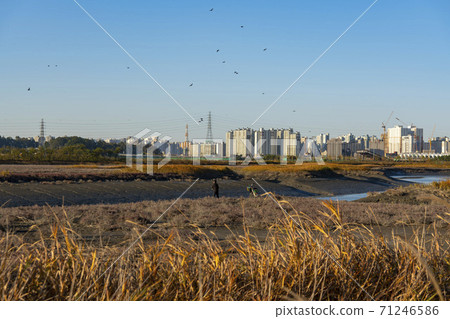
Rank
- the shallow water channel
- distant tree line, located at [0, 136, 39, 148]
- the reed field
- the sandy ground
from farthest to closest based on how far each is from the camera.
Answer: distant tree line, located at [0, 136, 39, 148]
the shallow water channel
the sandy ground
the reed field

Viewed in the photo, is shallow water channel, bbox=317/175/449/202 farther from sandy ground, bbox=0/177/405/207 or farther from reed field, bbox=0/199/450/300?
reed field, bbox=0/199/450/300

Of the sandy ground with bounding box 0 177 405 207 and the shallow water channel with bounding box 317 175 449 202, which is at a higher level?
the sandy ground with bounding box 0 177 405 207

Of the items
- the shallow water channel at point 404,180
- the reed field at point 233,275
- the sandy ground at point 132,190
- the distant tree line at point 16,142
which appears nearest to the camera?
the reed field at point 233,275

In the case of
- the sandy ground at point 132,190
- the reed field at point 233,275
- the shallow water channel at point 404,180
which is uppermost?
the reed field at point 233,275

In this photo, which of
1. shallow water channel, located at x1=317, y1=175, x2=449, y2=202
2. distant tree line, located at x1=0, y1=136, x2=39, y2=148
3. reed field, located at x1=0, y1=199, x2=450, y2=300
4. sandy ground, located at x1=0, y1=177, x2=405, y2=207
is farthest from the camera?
distant tree line, located at x1=0, y1=136, x2=39, y2=148

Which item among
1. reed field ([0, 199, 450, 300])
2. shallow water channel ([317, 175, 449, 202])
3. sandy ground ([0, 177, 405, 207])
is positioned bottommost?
shallow water channel ([317, 175, 449, 202])

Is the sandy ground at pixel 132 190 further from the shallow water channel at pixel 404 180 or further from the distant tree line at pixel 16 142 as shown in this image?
the distant tree line at pixel 16 142

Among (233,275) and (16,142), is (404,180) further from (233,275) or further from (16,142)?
(16,142)

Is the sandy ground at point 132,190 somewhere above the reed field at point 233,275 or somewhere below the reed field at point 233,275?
below

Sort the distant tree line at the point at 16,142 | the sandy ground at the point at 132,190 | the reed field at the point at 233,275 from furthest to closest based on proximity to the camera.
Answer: the distant tree line at the point at 16,142, the sandy ground at the point at 132,190, the reed field at the point at 233,275

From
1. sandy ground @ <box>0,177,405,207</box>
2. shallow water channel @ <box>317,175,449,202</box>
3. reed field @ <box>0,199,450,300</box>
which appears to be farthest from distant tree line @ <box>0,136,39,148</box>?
reed field @ <box>0,199,450,300</box>

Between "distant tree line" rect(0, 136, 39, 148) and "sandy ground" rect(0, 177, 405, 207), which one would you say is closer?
"sandy ground" rect(0, 177, 405, 207)

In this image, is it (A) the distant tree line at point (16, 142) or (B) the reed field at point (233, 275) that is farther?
(A) the distant tree line at point (16, 142)

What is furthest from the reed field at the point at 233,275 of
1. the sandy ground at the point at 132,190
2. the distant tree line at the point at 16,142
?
the distant tree line at the point at 16,142
